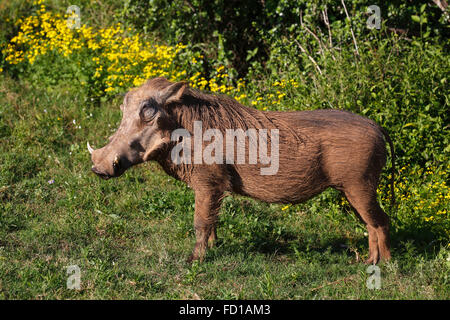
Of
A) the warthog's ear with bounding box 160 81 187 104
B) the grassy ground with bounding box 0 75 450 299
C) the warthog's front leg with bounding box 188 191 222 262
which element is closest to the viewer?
the grassy ground with bounding box 0 75 450 299

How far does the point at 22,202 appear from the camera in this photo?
18.1 feet

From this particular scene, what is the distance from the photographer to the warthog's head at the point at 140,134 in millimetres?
4074

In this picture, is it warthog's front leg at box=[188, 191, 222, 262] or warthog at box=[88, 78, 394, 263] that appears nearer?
warthog at box=[88, 78, 394, 263]

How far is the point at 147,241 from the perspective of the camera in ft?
16.0

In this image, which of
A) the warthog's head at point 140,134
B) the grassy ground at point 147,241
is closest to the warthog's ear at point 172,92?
the warthog's head at point 140,134

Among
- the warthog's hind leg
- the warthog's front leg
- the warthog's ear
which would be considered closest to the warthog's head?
the warthog's ear

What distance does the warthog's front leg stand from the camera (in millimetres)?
4293

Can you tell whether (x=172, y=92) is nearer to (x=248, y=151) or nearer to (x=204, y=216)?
(x=248, y=151)

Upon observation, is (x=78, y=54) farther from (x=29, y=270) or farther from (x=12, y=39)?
(x=29, y=270)

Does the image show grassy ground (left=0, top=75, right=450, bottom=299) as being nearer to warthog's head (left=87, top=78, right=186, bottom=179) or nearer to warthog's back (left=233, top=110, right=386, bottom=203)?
warthog's back (left=233, top=110, right=386, bottom=203)

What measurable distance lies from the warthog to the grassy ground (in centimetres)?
44

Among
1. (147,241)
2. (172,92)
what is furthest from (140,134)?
(147,241)

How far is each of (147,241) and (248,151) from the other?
1297 mm

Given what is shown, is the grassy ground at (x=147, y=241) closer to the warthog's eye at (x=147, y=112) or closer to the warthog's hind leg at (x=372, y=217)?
the warthog's hind leg at (x=372, y=217)
